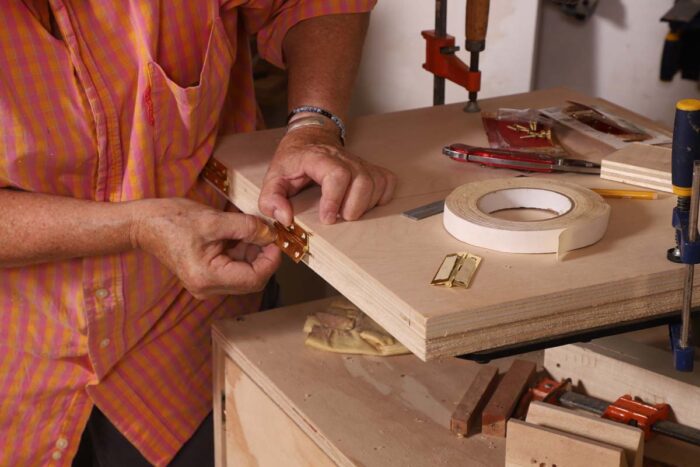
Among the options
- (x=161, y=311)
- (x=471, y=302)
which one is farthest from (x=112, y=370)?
(x=471, y=302)

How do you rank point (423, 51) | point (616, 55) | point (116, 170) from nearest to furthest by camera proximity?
point (116, 170) → point (423, 51) → point (616, 55)

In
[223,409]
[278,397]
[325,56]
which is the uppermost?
[325,56]

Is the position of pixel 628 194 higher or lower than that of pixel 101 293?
higher

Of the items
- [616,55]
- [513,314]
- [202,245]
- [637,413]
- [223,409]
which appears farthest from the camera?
[616,55]

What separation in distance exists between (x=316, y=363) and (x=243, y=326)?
147mm

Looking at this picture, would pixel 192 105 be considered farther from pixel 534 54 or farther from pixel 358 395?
pixel 534 54

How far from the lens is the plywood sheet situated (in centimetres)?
81

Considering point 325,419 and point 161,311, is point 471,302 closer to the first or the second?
point 325,419

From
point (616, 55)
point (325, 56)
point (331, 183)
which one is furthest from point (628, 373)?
point (616, 55)

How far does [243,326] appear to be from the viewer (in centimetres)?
131

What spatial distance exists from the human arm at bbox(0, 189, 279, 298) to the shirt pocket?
0.11 metres

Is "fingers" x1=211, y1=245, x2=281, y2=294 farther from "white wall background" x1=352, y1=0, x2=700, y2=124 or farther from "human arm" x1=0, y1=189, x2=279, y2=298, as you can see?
"white wall background" x1=352, y1=0, x2=700, y2=124

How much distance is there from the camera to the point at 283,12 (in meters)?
1.36

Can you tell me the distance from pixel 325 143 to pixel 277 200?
154 mm
